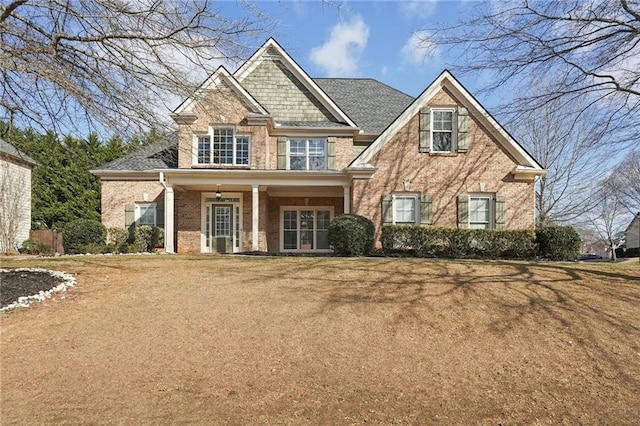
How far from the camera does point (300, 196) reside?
59.2 feet

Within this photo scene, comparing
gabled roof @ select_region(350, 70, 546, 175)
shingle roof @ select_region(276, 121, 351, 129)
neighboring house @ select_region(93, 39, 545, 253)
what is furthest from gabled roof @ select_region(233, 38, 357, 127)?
gabled roof @ select_region(350, 70, 546, 175)

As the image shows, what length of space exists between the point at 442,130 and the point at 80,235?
48.8 feet

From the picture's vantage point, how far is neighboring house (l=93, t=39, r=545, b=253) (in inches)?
596

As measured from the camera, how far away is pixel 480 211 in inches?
605

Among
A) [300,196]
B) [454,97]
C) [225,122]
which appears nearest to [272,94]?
[225,122]

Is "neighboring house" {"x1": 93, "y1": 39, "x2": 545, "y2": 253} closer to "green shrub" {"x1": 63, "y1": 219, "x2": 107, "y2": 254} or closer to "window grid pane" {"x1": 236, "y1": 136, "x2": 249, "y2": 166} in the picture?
"window grid pane" {"x1": 236, "y1": 136, "x2": 249, "y2": 166}

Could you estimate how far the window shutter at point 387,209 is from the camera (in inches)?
589

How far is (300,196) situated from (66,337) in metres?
12.8

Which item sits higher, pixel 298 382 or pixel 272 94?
pixel 272 94

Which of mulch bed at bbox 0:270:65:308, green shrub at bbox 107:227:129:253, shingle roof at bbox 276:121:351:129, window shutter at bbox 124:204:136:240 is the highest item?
shingle roof at bbox 276:121:351:129

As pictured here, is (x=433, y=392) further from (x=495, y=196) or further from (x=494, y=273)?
(x=495, y=196)

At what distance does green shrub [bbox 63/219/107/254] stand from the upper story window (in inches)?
199

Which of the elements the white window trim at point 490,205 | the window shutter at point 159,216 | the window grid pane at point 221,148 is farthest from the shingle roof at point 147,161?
the white window trim at point 490,205

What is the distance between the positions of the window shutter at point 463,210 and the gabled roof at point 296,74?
5793 millimetres
